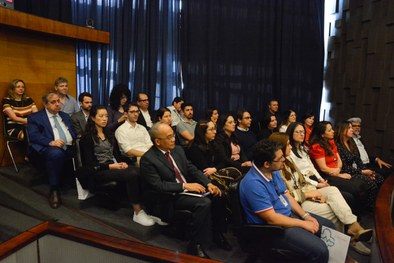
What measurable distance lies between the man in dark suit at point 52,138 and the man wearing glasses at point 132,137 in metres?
0.48

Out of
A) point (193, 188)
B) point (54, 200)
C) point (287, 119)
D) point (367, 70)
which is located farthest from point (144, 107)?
point (367, 70)

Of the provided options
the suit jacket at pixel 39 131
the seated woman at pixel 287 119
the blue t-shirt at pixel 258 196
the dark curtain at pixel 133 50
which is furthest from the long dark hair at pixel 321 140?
the suit jacket at pixel 39 131

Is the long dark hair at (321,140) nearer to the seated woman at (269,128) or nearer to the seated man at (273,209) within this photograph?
the seated woman at (269,128)

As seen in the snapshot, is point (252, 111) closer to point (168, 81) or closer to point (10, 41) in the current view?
point (168, 81)

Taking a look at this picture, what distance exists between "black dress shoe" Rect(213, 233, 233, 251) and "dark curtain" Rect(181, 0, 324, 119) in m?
2.68

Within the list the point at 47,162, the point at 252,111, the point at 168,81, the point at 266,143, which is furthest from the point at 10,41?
the point at 252,111

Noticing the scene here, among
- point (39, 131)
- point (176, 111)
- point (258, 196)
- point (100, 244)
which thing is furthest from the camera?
point (176, 111)

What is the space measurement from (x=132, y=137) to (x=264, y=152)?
1.55 m

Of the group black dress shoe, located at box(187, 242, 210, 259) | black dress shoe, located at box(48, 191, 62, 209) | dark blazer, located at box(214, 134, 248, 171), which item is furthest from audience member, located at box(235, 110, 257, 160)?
black dress shoe, located at box(48, 191, 62, 209)

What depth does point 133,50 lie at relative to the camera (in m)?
4.36

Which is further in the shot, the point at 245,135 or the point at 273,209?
the point at 245,135

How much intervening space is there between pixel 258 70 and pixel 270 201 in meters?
3.86

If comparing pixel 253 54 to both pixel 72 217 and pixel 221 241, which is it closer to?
pixel 221 241

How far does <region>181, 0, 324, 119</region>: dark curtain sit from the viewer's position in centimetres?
483
